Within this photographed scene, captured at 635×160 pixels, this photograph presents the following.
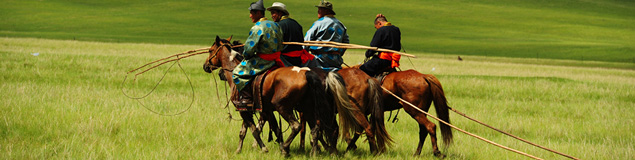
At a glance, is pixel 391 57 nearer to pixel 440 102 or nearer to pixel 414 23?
pixel 440 102

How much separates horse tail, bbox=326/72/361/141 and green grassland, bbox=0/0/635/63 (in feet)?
156

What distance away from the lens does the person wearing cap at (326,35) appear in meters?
9.48

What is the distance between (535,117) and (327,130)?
21.8ft

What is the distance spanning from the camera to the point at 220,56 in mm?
8578

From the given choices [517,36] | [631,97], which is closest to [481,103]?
[631,97]

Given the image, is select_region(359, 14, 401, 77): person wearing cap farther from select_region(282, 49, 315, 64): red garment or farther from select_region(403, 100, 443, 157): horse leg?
select_region(403, 100, 443, 157): horse leg

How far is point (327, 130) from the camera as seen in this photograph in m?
7.80

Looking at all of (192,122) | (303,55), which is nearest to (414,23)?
(192,122)

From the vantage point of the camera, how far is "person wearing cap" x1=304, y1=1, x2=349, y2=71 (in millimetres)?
9484

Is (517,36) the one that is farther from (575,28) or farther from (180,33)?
(180,33)

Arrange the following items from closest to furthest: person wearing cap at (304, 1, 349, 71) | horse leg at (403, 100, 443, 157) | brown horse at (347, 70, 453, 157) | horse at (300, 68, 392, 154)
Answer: horse at (300, 68, 392, 154), horse leg at (403, 100, 443, 157), brown horse at (347, 70, 453, 157), person wearing cap at (304, 1, 349, 71)

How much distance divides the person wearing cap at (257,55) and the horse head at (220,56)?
1.47ft

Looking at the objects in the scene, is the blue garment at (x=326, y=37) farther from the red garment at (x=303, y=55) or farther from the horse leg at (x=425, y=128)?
the horse leg at (x=425, y=128)

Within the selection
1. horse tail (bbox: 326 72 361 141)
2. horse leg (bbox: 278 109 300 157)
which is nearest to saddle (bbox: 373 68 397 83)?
horse tail (bbox: 326 72 361 141)
